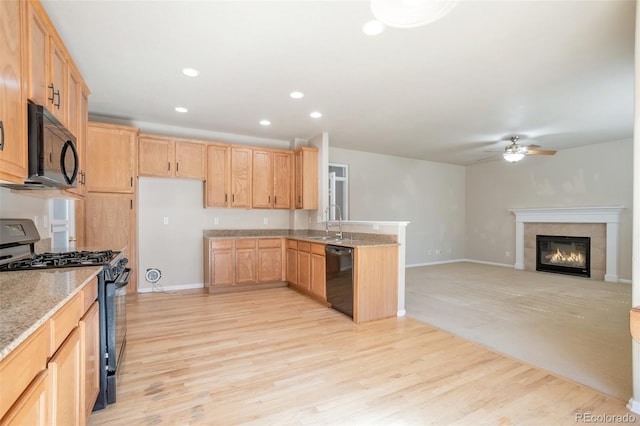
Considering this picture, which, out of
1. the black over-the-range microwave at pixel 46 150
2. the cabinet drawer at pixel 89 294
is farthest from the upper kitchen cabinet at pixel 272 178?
the cabinet drawer at pixel 89 294

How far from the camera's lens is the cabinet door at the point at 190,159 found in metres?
4.75

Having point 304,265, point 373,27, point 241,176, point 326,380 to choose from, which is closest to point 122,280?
point 326,380

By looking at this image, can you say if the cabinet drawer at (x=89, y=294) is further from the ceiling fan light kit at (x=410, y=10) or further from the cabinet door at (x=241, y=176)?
the cabinet door at (x=241, y=176)

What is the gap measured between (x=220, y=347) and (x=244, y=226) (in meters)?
2.90

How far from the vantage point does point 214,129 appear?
5.13 m

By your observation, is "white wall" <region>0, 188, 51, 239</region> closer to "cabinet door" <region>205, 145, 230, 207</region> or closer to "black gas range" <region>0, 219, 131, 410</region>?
"black gas range" <region>0, 219, 131, 410</region>

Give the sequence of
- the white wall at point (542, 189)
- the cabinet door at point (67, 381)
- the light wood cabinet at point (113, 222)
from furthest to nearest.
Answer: the white wall at point (542, 189), the light wood cabinet at point (113, 222), the cabinet door at point (67, 381)

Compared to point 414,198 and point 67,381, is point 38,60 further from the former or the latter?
point 414,198

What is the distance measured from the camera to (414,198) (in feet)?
25.1

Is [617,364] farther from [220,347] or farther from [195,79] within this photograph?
[195,79]

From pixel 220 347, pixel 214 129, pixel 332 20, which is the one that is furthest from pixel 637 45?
pixel 214 129

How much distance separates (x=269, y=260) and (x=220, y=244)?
820 mm

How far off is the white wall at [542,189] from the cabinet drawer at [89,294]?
305 inches

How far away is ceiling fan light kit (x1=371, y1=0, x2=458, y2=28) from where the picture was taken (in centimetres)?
151
